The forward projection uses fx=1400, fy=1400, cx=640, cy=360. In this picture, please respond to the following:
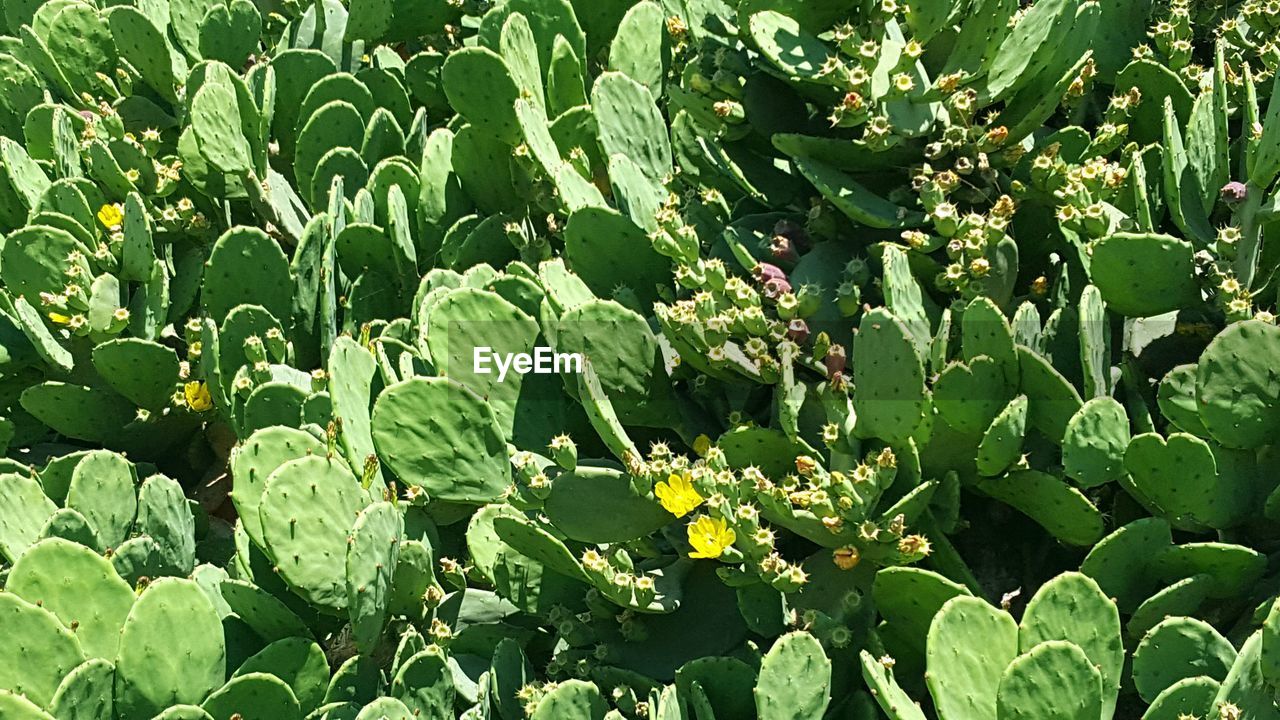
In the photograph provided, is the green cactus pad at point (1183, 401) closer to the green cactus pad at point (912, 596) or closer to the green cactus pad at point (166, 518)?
the green cactus pad at point (912, 596)

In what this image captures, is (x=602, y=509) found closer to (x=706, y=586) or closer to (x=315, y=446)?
(x=706, y=586)

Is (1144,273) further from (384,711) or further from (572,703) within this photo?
(384,711)

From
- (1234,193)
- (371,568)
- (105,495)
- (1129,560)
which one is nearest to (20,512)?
(105,495)

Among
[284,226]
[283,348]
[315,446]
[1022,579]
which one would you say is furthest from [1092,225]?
[284,226]

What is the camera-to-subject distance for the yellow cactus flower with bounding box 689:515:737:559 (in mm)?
2381

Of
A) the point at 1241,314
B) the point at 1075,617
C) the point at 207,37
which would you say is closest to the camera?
the point at 1075,617

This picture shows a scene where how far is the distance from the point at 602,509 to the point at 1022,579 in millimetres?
836

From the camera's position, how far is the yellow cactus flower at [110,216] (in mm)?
3820

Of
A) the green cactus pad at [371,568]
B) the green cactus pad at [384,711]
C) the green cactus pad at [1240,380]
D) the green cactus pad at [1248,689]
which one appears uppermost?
the green cactus pad at [1240,380]

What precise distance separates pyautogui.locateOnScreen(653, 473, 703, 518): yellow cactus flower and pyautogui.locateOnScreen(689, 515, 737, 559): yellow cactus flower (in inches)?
1.8

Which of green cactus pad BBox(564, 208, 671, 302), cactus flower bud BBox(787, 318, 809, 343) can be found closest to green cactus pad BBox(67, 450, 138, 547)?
green cactus pad BBox(564, 208, 671, 302)

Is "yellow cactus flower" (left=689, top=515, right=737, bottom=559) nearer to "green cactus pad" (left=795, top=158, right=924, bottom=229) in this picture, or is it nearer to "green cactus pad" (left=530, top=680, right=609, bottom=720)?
"green cactus pad" (left=530, top=680, right=609, bottom=720)

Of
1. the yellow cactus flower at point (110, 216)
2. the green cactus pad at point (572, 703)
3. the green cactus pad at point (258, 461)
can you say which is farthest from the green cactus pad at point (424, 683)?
the yellow cactus flower at point (110, 216)

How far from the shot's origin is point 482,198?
12.0 ft
